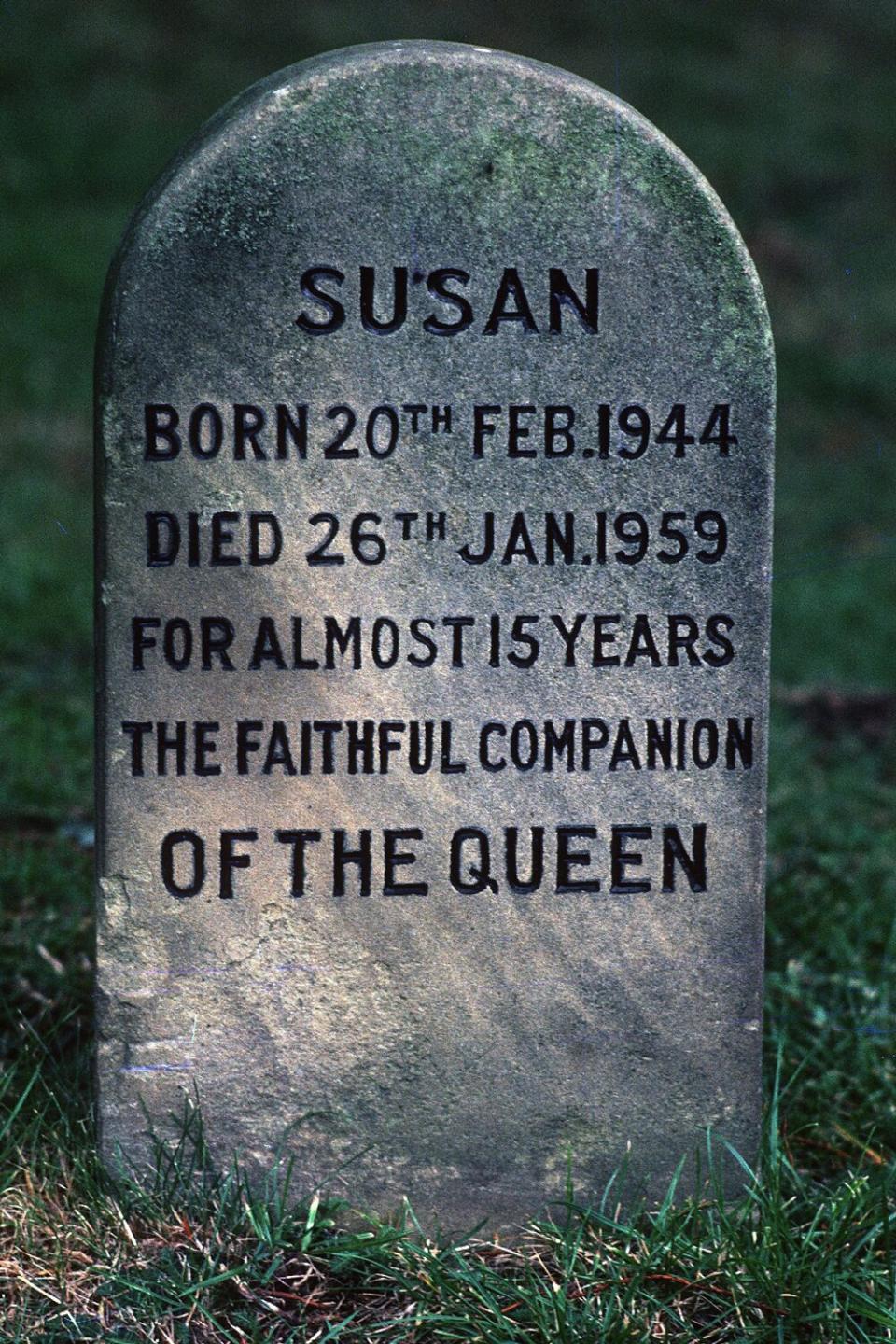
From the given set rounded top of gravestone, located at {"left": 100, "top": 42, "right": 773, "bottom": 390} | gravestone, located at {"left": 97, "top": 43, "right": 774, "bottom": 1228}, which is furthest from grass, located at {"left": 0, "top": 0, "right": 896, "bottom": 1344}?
rounded top of gravestone, located at {"left": 100, "top": 42, "right": 773, "bottom": 390}

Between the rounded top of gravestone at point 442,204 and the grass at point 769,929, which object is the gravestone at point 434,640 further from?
the grass at point 769,929

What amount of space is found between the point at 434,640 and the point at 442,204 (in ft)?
2.06

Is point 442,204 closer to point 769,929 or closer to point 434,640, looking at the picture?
point 434,640

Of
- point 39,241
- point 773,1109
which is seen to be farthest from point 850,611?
point 39,241

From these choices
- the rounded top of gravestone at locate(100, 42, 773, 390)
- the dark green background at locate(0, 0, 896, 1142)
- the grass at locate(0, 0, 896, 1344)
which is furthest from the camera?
the dark green background at locate(0, 0, 896, 1142)

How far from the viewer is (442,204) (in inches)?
93.2

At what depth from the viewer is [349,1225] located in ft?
8.07

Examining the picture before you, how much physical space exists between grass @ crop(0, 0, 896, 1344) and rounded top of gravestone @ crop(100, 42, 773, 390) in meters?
1.21

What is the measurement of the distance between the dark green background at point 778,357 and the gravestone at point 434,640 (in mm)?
551

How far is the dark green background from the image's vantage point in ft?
11.3

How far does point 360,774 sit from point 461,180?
2.85ft

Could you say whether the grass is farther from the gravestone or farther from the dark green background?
the gravestone

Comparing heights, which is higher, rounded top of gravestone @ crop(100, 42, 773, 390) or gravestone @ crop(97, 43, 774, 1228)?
rounded top of gravestone @ crop(100, 42, 773, 390)

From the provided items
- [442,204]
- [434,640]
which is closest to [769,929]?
[434,640]
